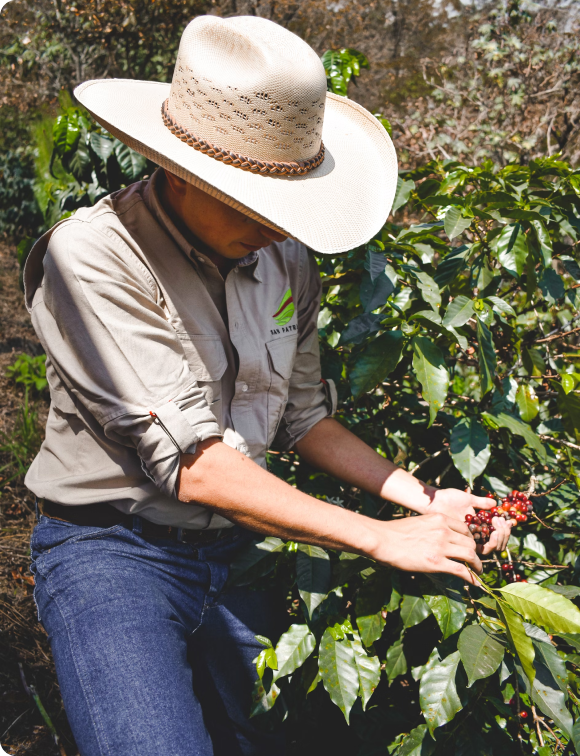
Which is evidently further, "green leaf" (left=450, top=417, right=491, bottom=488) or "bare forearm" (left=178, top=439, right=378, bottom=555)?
"green leaf" (left=450, top=417, right=491, bottom=488)

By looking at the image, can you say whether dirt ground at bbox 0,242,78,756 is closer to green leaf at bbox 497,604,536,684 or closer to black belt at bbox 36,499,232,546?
black belt at bbox 36,499,232,546

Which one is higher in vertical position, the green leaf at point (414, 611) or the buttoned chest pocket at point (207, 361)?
the buttoned chest pocket at point (207, 361)

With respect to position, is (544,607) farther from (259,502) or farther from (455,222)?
(455,222)

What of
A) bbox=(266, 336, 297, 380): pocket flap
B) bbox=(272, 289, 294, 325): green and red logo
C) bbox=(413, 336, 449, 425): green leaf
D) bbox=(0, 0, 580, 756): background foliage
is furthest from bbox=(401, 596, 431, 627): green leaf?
bbox=(272, 289, 294, 325): green and red logo

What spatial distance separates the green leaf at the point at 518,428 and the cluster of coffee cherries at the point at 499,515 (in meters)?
0.13

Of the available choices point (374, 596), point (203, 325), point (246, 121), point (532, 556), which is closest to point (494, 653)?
point (374, 596)

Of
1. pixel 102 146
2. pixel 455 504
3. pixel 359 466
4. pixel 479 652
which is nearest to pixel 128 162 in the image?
pixel 102 146

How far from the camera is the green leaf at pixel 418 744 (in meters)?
1.48

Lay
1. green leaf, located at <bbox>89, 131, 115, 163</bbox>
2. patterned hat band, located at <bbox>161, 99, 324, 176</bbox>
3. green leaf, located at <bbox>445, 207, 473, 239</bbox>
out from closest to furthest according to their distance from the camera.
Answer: patterned hat band, located at <bbox>161, 99, 324, 176</bbox>
green leaf, located at <bbox>445, 207, 473, 239</bbox>
green leaf, located at <bbox>89, 131, 115, 163</bbox>

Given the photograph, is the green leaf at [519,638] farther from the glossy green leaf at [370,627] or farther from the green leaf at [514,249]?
the green leaf at [514,249]

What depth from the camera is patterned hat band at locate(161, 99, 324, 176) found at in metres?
1.23

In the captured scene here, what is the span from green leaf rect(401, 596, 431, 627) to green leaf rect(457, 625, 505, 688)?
4.5 inches

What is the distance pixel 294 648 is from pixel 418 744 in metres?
0.40

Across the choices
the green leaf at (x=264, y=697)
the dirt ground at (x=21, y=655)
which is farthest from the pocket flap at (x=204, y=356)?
the dirt ground at (x=21, y=655)
